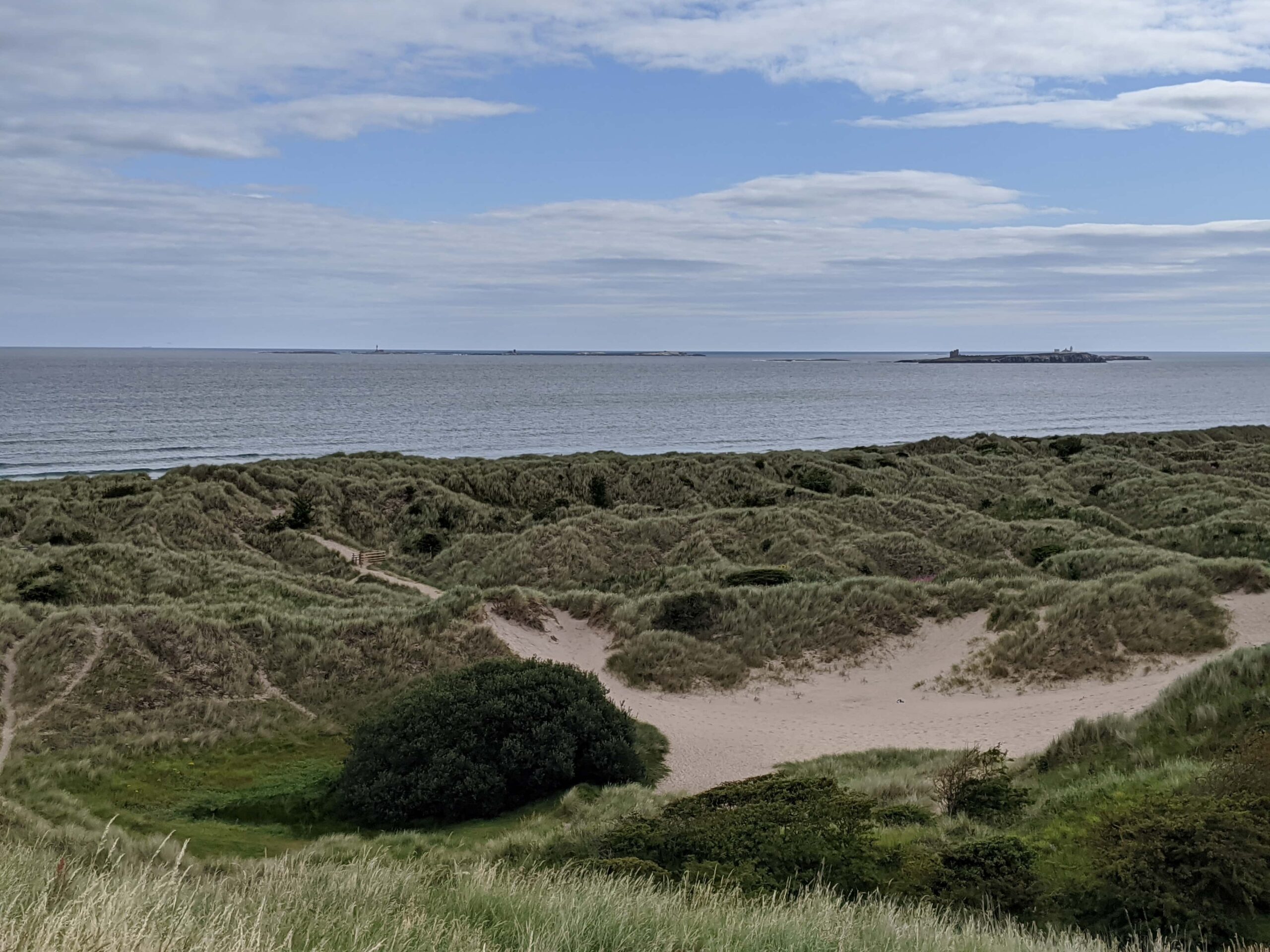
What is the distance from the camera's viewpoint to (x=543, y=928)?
18.5ft

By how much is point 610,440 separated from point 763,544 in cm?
6288

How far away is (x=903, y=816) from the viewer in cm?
1188

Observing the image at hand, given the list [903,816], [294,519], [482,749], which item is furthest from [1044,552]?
[294,519]

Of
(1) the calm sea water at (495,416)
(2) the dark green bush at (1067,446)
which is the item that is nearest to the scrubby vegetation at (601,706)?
(2) the dark green bush at (1067,446)

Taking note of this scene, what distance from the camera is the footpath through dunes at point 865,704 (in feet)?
60.2

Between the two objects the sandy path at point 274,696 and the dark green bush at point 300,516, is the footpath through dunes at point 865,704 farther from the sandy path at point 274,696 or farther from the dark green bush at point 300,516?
the dark green bush at point 300,516

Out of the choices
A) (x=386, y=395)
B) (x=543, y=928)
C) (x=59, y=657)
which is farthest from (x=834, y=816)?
(x=386, y=395)

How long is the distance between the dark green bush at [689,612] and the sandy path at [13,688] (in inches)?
491

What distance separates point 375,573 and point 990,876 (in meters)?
28.8

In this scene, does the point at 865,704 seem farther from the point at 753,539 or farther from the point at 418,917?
the point at 418,917

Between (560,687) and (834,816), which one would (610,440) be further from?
(834,816)

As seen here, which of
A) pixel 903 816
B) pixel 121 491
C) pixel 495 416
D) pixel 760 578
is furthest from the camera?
pixel 495 416

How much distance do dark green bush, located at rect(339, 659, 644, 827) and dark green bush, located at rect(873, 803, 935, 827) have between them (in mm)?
5498

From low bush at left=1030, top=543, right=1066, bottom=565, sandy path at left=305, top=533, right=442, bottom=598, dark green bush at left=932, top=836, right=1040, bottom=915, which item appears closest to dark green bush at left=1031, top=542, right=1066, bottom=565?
low bush at left=1030, top=543, right=1066, bottom=565
